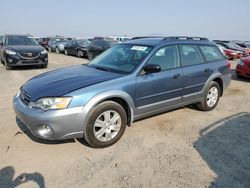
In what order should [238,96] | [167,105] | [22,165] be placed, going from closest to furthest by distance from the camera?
1. [22,165]
2. [167,105]
3. [238,96]

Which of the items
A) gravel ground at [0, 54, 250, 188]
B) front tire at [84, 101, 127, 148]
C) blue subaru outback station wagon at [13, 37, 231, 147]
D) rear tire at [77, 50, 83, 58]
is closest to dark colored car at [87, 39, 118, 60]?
rear tire at [77, 50, 83, 58]

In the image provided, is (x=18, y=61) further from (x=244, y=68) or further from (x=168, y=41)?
(x=244, y=68)

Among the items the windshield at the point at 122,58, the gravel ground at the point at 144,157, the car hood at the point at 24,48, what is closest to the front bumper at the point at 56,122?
the gravel ground at the point at 144,157

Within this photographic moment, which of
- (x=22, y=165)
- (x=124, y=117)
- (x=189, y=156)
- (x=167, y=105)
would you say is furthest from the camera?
(x=167, y=105)

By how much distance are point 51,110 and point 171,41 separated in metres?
2.67

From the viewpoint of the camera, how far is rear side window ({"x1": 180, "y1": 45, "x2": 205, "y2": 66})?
4871mm

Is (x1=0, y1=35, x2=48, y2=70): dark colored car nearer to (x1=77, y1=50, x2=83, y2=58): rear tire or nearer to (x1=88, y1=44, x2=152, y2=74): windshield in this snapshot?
(x1=77, y1=50, x2=83, y2=58): rear tire

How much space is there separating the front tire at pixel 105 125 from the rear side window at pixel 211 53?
2611 millimetres

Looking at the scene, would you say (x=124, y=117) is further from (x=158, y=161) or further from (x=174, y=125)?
(x=174, y=125)

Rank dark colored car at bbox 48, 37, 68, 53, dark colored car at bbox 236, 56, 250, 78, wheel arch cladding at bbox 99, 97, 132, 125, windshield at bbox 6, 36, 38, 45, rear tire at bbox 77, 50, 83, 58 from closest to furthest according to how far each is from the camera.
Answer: wheel arch cladding at bbox 99, 97, 132, 125 < dark colored car at bbox 236, 56, 250, 78 < windshield at bbox 6, 36, 38, 45 < rear tire at bbox 77, 50, 83, 58 < dark colored car at bbox 48, 37, 68, 53

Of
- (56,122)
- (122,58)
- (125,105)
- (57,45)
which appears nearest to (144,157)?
(125,105)

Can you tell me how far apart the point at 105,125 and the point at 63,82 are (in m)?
0.92

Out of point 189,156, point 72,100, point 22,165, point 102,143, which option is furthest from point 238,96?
point 22,165

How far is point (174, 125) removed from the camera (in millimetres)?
4723
